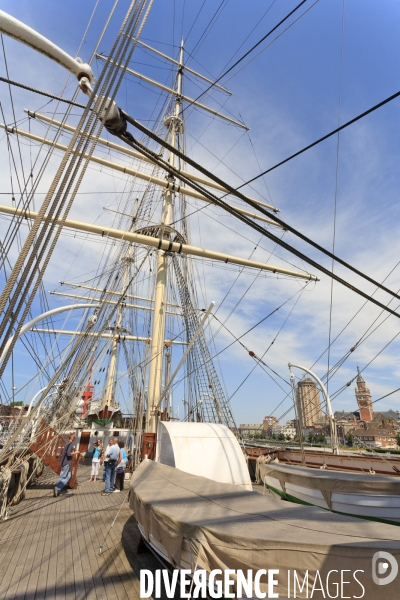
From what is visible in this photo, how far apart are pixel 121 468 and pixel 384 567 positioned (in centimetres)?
764

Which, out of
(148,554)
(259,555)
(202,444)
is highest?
(202,444)

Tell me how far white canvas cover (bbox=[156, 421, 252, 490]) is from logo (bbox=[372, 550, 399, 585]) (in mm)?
4729

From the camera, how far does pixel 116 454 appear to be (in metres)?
7.90

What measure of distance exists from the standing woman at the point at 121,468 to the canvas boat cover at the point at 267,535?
489cm

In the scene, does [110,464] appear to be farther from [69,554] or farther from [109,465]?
[69,554]

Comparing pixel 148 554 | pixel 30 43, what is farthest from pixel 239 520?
pixel 30 43

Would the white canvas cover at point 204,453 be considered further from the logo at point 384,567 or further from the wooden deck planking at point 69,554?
the logo at point 384,567

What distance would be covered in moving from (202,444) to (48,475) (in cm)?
736

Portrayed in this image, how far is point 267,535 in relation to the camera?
7.38 feet

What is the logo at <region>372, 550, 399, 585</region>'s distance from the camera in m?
1.81

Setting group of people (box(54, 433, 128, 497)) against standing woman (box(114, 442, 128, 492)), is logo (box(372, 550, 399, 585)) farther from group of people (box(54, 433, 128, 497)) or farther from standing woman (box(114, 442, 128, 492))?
standing woman (box(114, 442, 128, 492))

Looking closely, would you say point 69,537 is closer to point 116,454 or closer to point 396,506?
point 116,454

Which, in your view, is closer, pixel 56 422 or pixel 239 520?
pixel 239 520

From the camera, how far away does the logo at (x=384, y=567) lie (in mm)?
1806
